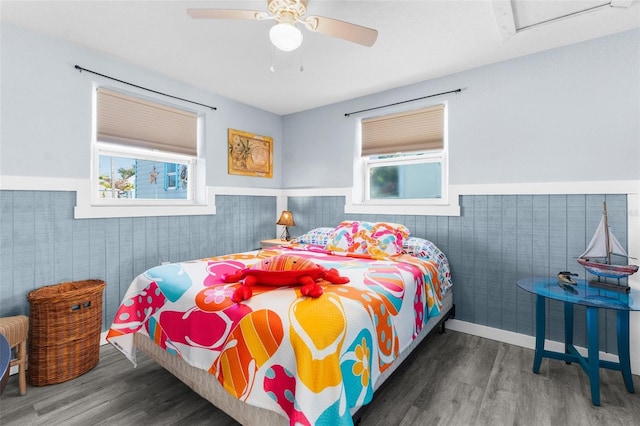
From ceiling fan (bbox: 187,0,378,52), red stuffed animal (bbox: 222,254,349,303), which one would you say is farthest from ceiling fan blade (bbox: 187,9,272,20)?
red stuffed animal (bbox: 222,254,349,303)

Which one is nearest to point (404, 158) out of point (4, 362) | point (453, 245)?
point (453, 245)

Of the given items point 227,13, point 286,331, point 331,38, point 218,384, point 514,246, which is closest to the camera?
point 286,331

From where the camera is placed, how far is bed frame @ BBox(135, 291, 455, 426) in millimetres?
1371

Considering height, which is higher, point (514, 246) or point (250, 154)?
point (250, 154)

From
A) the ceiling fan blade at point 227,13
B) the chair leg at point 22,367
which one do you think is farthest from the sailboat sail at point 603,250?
the chair leg at point 22,367

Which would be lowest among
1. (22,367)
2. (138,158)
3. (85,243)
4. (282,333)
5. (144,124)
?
(22,367)

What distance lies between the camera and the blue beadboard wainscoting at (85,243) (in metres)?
2.24

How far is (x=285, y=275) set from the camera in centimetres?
174

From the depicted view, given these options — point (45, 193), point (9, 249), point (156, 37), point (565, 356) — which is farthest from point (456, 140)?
point (9, 249)

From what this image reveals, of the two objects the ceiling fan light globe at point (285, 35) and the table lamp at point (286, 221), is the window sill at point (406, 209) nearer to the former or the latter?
the table lamp at point (286, 221)

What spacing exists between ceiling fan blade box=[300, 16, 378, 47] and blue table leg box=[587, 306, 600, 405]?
6.78 feet

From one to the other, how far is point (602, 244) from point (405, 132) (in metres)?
1.91

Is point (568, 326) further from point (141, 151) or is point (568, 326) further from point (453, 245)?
point (141, 151)

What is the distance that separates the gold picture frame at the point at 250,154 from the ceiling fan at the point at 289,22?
2.06m
